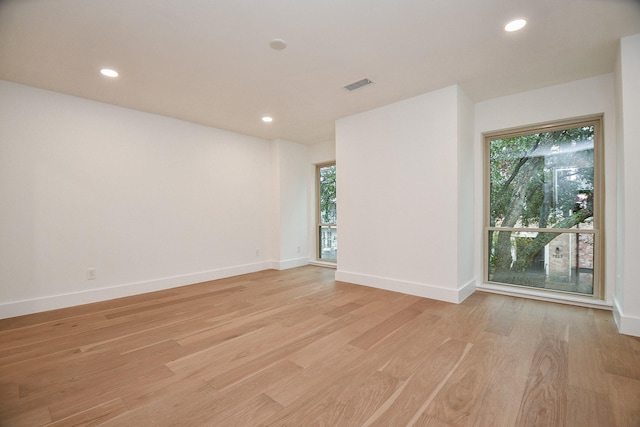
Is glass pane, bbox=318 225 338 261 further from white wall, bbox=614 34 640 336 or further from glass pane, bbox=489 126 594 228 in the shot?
white wall, bbox=614 34 640 336

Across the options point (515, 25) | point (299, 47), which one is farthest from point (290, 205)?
point (515, 25)

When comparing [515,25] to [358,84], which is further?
[358,84]

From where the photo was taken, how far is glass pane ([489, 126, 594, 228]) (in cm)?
320

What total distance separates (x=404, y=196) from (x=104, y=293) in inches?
164

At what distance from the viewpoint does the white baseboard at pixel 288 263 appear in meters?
5.40

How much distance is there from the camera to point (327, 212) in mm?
5875

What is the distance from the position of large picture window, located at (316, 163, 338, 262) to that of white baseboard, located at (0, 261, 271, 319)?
6.11 feet

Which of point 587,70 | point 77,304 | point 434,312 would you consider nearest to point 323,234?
point 434,312

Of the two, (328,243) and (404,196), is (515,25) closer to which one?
(404,196)

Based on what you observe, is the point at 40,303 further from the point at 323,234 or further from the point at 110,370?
the point at 323,234

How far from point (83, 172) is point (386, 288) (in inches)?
168

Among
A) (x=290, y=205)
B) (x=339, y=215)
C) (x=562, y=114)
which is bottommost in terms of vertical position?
(x=339, y=215)

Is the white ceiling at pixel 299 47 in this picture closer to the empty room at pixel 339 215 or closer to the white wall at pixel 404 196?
the empty room at pixel 339 215

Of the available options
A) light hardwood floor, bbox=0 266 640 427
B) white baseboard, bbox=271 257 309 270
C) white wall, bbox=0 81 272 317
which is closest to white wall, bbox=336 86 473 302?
light hardwood floor, bbox=0 266 640 427
